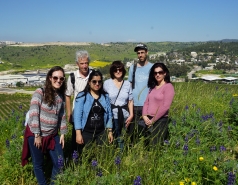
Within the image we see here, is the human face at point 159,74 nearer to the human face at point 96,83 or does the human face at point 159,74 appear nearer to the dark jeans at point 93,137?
the human face at point 96,83

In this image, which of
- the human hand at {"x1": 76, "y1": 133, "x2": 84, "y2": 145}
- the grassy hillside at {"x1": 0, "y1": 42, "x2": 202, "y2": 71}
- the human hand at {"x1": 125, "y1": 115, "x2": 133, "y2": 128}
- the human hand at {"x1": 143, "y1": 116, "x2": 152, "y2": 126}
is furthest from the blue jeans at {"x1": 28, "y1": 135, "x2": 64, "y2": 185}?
the grassy hillside at {"x1": 0, "y1": 42, "x2": 202, "y2": 71}

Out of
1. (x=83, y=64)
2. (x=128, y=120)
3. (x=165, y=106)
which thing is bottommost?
(x=128, y=120)

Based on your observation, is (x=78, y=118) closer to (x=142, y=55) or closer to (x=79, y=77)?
(x=79, y=77)

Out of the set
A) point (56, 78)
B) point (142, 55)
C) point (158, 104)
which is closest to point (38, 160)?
point (56, 78)

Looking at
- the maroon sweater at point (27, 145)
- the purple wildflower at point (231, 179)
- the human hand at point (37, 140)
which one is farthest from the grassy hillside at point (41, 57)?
the purple wildflower at point (231, 179)

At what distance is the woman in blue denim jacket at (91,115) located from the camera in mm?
2764

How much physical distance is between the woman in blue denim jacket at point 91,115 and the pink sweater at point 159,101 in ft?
1.84

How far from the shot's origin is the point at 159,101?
3045mm

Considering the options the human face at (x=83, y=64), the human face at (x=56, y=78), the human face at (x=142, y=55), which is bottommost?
the human face at (x=56, y=78)

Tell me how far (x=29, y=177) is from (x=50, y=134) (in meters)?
0.55

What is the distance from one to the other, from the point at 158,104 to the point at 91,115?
83cm

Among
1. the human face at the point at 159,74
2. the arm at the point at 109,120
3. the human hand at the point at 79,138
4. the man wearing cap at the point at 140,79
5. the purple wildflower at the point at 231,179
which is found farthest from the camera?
the man wearing cap at the point at 140,79

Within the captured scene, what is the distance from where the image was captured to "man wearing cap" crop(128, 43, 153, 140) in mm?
3418

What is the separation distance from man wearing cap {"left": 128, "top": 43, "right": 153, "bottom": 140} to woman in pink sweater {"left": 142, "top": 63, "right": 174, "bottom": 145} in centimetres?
18
